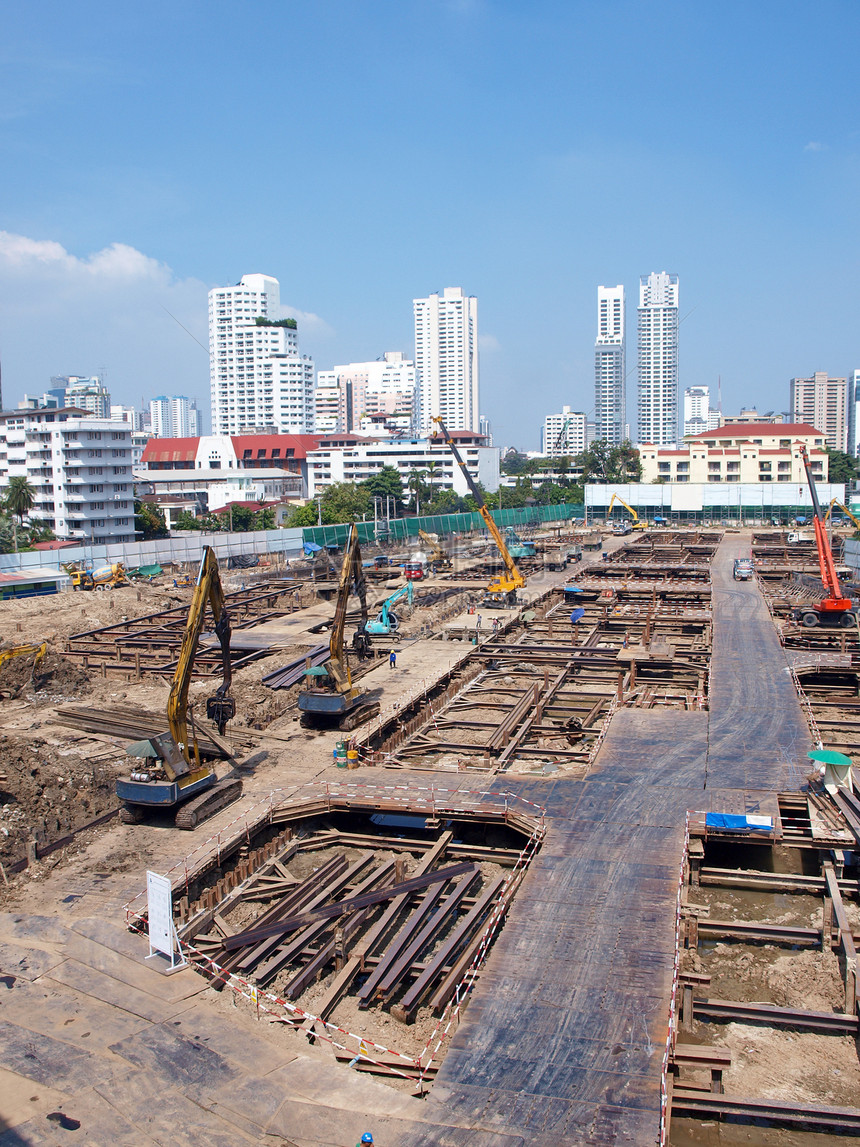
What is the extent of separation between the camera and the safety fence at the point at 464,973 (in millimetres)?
11000

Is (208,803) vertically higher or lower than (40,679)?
lower

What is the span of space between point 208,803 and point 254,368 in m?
174

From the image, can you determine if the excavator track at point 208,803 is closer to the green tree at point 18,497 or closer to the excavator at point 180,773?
the excavator at point 180,773

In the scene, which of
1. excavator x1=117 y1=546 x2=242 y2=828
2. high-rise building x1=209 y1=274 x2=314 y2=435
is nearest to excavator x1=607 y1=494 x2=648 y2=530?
excavator x1=117 y1=546 x2=242 y2=828

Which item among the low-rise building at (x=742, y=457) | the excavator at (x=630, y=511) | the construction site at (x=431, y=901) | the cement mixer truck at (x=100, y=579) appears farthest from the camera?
the low-rise building at (x=742, y=457)

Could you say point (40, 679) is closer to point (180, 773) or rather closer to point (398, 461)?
point (180, 773)

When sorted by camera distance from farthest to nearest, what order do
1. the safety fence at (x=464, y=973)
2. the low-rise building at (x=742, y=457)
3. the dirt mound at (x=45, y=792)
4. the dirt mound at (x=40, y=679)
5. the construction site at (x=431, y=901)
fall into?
the low-rise building at (x=742, y=457) → the dirt mound at (x=40, y=679) → the dirt mound at (x=45, y=792) → the safety fence at (x=464, y=973) → the construction site at (x=431, y=901)

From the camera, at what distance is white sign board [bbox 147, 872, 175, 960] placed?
42.0 ft

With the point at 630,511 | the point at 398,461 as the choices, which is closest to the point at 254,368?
the point at 398,461

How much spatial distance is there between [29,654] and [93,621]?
10977mm

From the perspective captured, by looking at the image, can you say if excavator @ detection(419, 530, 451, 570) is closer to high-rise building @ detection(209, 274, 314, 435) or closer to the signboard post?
the signboard post

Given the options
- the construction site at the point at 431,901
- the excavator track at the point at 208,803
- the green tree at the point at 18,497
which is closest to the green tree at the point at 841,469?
the green tree at the point at 18,497

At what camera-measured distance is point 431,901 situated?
1499 centimetres

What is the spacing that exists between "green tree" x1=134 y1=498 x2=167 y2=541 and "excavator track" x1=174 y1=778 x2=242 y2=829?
62.3 metres
